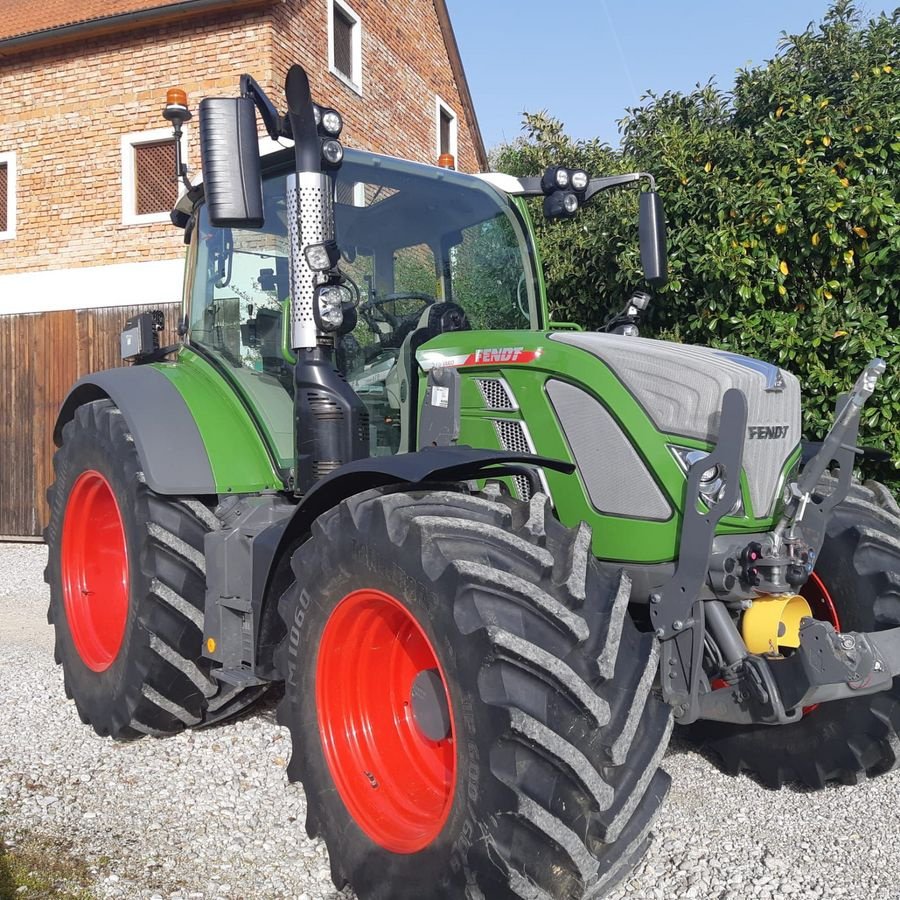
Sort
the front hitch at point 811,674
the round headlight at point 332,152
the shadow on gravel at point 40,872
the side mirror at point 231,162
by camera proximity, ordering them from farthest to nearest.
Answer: the round headlight at point 332,152 < the side mirror at point 231,162 < the shadow on gravel at point 40,872 < the front hitch at point 811,674

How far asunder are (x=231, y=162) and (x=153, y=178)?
963cm

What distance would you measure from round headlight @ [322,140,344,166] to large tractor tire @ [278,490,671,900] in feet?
Result: 4.14

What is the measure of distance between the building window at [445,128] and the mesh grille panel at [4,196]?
6793 millimetres

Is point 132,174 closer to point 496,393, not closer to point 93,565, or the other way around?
point 93,565

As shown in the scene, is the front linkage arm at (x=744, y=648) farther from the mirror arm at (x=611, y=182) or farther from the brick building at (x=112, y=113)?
the brick building at (x=112, y=113)

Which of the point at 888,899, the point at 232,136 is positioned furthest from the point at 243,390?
the point at 888,899

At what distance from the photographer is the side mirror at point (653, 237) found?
12.1ft

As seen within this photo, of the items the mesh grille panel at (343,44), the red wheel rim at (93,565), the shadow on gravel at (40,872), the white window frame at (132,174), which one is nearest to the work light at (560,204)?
the red wheel rim at (93,565)

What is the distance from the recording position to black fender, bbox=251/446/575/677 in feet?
8.29

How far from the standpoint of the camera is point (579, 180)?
3896 mm

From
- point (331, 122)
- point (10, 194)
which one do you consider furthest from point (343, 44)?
point (331, 122)

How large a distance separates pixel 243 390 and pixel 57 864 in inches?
72.1

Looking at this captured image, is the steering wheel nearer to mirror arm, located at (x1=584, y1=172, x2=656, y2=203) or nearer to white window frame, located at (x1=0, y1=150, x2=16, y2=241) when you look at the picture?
mirror arm, located at (x1=584, y1=172, x2=656, y2=203)

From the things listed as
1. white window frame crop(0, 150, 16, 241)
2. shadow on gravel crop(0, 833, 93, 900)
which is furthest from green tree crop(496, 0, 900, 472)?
white window frame crop(0, 150, 16, 241)
